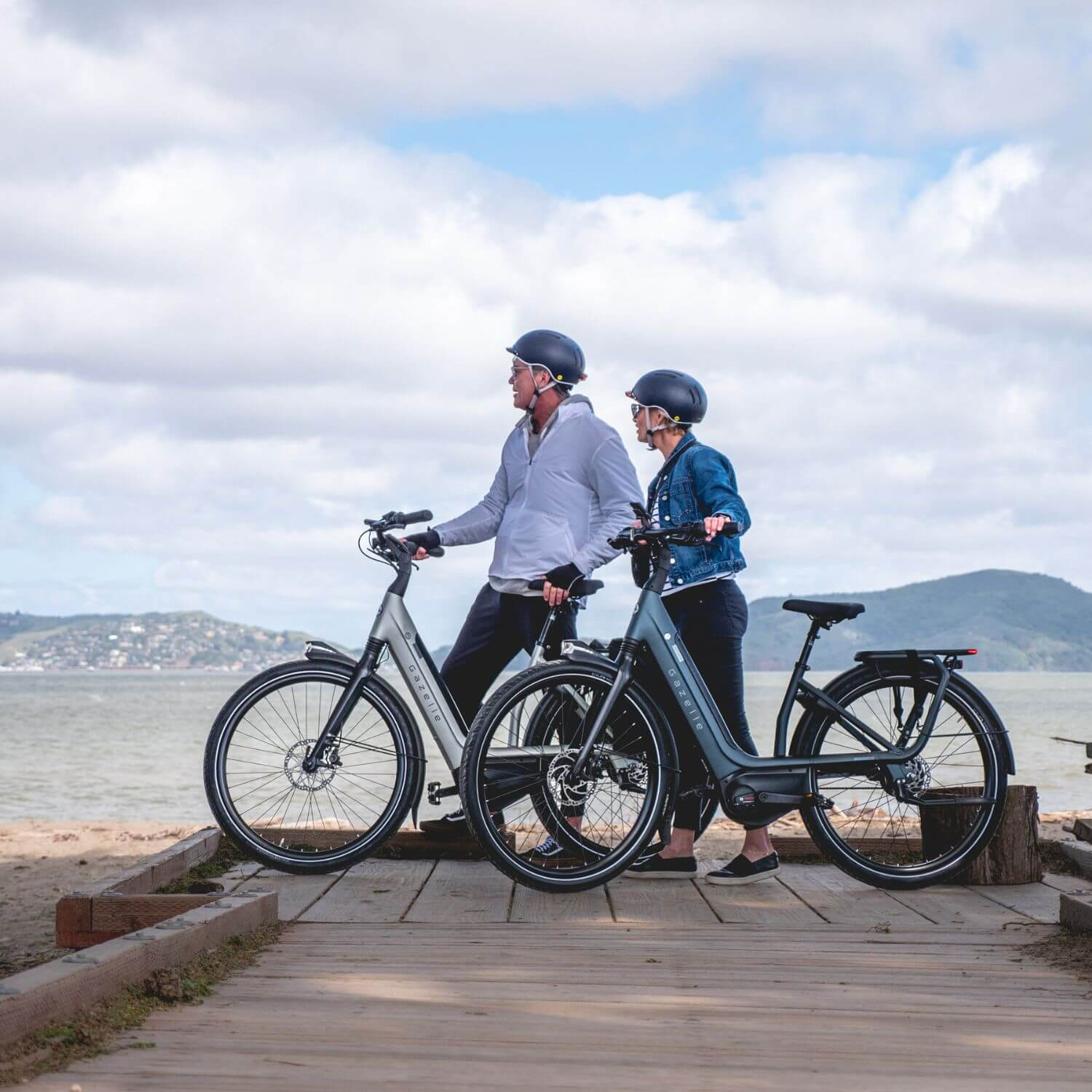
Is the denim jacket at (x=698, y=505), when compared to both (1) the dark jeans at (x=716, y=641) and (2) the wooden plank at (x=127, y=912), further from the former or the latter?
(2) the wooden plank at (x=127, y=912)

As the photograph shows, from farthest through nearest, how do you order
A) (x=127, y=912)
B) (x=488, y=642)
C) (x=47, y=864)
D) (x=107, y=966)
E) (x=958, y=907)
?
(x=47, y=864) < (x=488, y=642) < (x=958, y=907) < (x=127, y=912) < (x=107, y=966)

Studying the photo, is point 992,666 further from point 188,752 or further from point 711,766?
point 711,766

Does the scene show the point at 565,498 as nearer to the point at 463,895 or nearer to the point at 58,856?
the point at 463,895

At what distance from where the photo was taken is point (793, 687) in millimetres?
5094

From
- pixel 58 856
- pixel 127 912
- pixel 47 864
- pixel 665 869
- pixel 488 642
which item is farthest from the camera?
pixel 58 856

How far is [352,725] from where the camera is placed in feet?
17.4

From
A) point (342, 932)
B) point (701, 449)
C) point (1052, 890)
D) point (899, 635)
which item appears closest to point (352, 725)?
point (342, 932)

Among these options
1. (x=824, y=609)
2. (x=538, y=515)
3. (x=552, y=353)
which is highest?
(x=552, y=353)

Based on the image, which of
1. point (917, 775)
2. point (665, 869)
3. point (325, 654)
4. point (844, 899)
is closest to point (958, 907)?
point (844, 899)

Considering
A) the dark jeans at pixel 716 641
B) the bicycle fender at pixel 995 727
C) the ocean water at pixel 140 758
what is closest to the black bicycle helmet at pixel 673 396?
the dark jeans at pixel 716 641

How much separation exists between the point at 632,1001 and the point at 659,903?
1.77 meters

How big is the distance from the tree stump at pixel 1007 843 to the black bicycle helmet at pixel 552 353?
7.09ft

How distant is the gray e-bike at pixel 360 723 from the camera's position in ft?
17.1

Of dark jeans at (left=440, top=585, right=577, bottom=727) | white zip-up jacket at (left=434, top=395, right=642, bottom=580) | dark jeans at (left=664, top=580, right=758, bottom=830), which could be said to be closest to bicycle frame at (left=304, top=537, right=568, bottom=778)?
Answer: dark jeans at (left=440, top=585, right=577, bottom=727)
